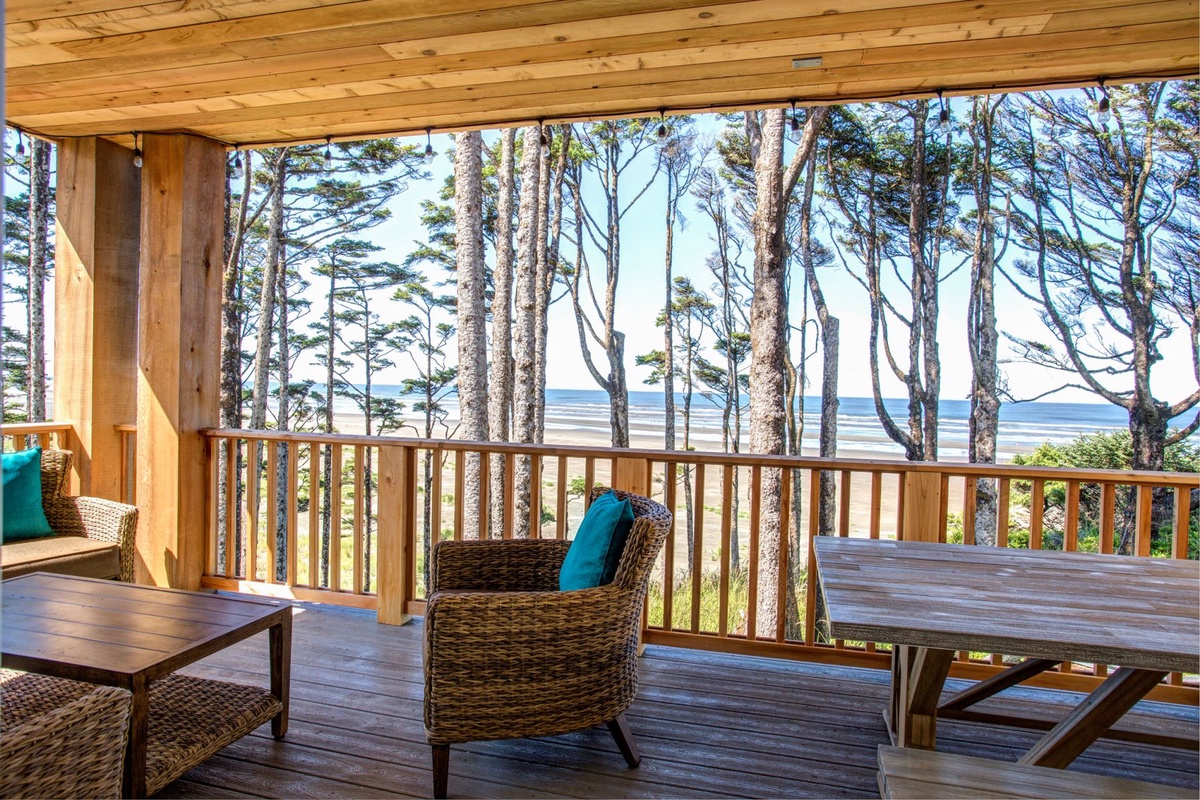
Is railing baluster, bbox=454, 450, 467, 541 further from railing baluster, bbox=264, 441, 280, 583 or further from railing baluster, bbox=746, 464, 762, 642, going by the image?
railing baluster, bbox=746, 464, 762, 642

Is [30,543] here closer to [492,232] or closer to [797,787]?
[797,787]

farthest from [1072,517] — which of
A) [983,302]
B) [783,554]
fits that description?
[983,302]

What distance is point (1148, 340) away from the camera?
924cm

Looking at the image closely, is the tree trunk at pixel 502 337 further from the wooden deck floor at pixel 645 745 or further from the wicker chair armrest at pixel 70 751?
the wicker chair armrest at pixel 70 751

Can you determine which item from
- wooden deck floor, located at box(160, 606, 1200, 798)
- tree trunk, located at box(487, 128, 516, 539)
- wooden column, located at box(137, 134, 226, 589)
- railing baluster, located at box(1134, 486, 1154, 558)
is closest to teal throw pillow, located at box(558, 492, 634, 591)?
wooden deck floor, located at box(160, 606, 1200, 798)

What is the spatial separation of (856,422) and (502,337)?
42.3 feet

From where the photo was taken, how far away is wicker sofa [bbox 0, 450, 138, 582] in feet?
10.1

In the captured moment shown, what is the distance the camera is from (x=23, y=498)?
321 centimetres

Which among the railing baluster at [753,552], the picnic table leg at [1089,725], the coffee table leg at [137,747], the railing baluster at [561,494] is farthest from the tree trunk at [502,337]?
the picnic table leg at [1089,725]

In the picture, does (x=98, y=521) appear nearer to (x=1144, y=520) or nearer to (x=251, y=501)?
(x=251, y=501)

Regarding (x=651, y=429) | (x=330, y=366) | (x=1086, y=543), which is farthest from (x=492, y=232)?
(x=1086, y=543)

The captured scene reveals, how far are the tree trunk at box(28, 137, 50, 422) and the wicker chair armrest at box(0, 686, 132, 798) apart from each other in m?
9.26

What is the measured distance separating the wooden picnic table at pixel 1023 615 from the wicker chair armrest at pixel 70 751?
147cm

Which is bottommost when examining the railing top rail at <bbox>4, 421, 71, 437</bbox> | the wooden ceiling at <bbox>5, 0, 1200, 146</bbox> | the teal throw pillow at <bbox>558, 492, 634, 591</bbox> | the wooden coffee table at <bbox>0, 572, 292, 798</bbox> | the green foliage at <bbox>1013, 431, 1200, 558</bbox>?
the green foliage at <bbox>1013, 431, 1200, 558</bbox>
